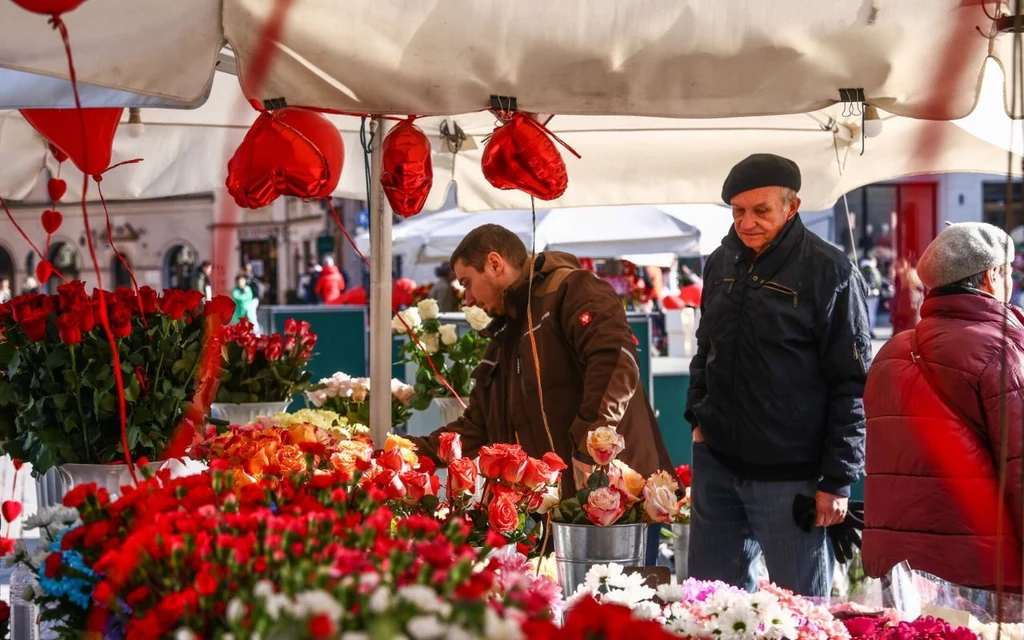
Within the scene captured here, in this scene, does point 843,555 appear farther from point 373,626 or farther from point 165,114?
point 165,114

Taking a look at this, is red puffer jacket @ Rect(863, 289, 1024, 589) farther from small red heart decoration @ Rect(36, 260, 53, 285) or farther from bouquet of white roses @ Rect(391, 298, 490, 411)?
small red heart decoration @ Rect(36, 260, 53, 285)

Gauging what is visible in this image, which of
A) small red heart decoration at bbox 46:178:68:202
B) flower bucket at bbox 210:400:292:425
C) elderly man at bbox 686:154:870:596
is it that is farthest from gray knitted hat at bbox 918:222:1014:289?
small red heart decoration at bbox 46:178:68:202

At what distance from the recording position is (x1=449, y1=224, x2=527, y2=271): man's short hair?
3402 mm

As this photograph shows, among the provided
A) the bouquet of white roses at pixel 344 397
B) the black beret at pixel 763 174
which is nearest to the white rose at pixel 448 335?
the bouquet of white roses at pixel 344 397

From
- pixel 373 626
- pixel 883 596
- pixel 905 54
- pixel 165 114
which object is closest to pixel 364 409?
pixel 165 114

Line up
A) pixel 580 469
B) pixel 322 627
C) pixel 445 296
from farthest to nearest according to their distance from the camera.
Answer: pixel 445 296 < pixel 580 469 < pixel 322 627

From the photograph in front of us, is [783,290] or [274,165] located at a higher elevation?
[274,165]

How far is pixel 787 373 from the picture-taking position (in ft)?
9.98

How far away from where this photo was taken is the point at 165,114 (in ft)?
13.6

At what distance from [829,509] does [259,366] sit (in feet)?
6.57

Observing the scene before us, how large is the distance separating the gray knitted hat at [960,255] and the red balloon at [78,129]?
1.97 m

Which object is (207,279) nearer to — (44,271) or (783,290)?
(44,271)

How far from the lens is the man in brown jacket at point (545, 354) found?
3.25 m

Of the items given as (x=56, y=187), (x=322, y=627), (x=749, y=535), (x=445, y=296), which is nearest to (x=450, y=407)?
(x=749, y=535)
